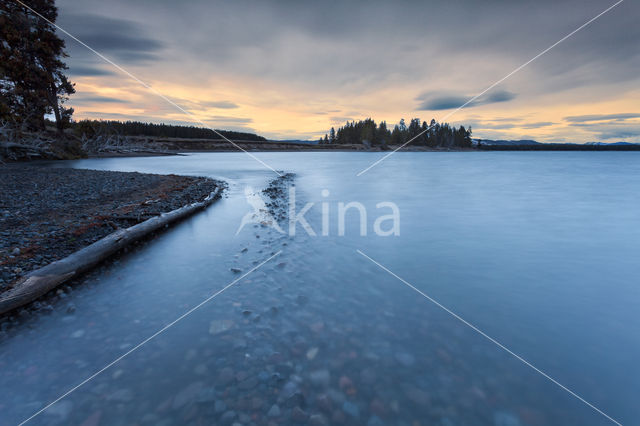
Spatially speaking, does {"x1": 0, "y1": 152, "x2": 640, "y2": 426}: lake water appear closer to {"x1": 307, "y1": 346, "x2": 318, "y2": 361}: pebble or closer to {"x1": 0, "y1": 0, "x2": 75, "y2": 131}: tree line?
{"x1": 307, "y1": 346, "x2": 318, "y2": 361}: pebble

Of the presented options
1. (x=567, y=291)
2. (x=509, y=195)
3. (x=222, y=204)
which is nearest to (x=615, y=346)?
(x=567, y=291)

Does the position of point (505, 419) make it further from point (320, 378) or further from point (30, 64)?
point (30, 64)

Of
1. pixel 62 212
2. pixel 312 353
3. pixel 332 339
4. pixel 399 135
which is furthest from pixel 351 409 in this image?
pixel 399 135

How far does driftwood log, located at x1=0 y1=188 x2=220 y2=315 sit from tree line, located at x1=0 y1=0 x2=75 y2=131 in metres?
34.9

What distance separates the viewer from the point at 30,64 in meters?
34.7

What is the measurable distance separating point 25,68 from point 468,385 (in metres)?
52.6

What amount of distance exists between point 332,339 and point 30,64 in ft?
169

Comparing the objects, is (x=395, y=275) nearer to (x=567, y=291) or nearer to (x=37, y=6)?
(x=567, y=291)

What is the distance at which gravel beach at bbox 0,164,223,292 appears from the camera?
632 centimetres

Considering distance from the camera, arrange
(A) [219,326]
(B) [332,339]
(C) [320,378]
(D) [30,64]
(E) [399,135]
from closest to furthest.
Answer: (C) [320,378] < (B) [332,339] < (A) [219,326] < (D) [30,64] < (E) [399,135]

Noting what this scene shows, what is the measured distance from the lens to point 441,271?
7.59 metres

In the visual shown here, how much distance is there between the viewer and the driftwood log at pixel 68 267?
16.1ft

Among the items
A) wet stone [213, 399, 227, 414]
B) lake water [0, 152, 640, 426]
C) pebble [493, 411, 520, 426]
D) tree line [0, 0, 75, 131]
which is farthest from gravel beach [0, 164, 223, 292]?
tree line [0, 0, 75, 131]

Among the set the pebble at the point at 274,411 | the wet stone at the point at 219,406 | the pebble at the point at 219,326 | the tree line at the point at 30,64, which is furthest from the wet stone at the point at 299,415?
the tree line at the point at 30,64
